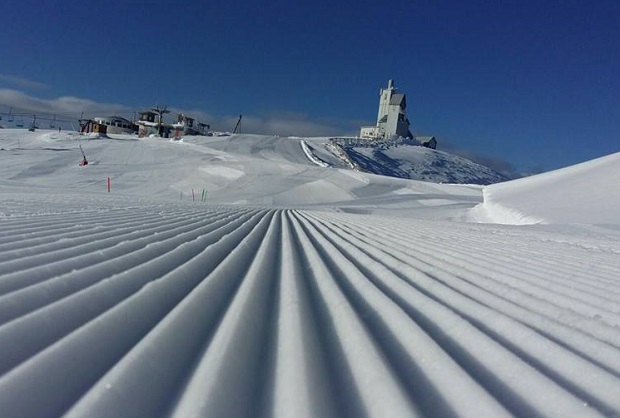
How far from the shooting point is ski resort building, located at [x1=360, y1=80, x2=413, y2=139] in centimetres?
7550

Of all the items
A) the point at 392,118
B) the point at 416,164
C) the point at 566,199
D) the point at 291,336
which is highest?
the point at 392,118

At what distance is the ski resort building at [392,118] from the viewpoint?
7550cm

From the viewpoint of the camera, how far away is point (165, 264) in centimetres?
321

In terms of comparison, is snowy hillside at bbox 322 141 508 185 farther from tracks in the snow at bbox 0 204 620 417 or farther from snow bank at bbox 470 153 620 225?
tracks in the snow at bbox 0 204 620 417

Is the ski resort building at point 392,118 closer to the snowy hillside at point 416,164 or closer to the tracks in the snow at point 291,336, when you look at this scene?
the snowy hillside at point 416,164

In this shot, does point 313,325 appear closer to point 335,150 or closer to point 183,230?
point 183,230

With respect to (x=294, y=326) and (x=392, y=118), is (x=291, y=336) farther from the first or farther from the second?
(x=392, y=118)

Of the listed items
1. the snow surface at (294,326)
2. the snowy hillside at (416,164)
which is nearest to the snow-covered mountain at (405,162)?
the snowy hillside at (416,164)

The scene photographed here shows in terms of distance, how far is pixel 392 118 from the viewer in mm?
75875

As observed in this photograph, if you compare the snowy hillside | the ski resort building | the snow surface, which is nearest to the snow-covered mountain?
the snowy hillside

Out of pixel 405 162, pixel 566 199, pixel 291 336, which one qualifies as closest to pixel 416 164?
pixel 405 162

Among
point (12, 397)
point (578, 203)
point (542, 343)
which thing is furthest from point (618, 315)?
point (578, 203)

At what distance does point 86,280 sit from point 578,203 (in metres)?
12.5

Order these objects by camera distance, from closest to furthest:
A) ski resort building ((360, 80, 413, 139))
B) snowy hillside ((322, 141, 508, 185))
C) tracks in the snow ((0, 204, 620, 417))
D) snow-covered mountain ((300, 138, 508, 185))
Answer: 1. tracks in the snow ((0, 204, 620, 417))
2. snow-covered mountain ((300, 138, 508, 185))
3. snowy hillside ((322, 141, 508, 185))
4. ski resort building ((360, 80, 413, 139))
